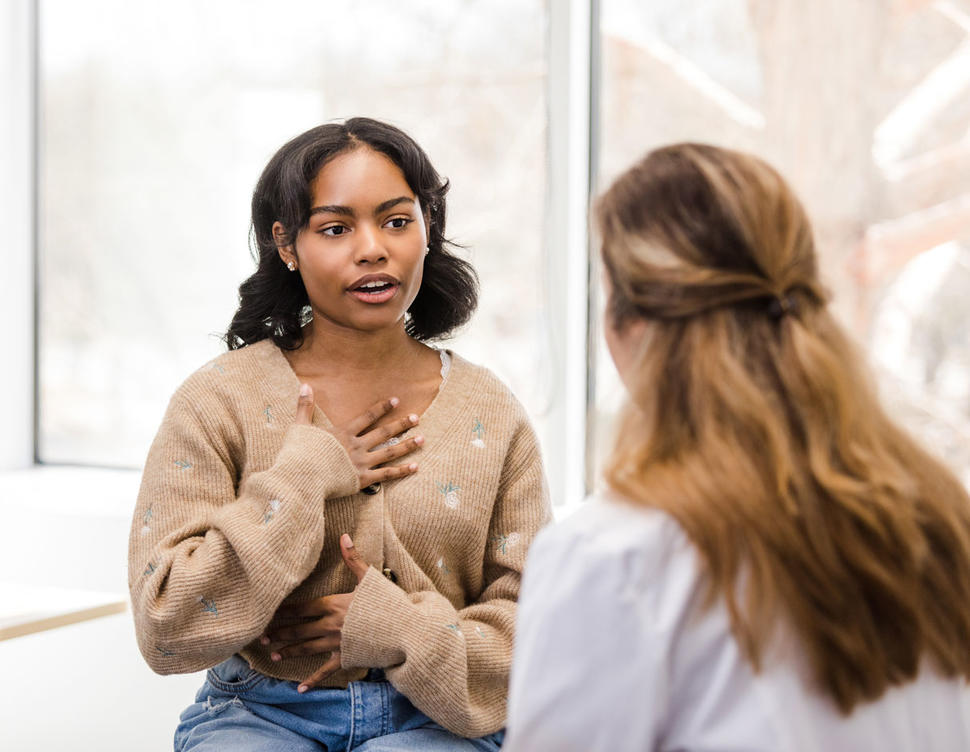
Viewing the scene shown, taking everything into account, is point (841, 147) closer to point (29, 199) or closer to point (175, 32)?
point (175, 32)

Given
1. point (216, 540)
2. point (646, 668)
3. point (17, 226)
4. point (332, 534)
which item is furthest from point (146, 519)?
point (17, 226)

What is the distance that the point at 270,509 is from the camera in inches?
51.4

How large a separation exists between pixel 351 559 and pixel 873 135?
1.36 meters

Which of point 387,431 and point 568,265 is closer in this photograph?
point 387,431

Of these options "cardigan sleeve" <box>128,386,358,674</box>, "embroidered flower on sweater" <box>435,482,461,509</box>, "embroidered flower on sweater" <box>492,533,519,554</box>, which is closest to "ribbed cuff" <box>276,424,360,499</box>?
"cardigan sleeve" <box>128,386,358,674</box>

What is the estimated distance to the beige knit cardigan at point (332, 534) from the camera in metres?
1.30

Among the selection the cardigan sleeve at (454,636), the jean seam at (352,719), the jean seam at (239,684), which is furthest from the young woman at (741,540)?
the jean seam at (239,684)

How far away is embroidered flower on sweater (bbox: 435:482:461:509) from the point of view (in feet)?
4.66

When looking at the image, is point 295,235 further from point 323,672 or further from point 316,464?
point 323,672

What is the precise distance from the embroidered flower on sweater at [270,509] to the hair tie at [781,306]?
2.22 feet

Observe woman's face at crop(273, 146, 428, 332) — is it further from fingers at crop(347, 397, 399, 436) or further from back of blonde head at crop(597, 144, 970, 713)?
back of blonde head at crop(597, 144, 970, 713)

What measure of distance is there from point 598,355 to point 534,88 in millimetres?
608

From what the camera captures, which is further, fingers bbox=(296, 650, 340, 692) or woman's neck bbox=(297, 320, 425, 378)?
woman's neck bbox=(297, 320, 425, 378)

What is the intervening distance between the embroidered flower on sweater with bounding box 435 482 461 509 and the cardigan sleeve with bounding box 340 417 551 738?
84mm
